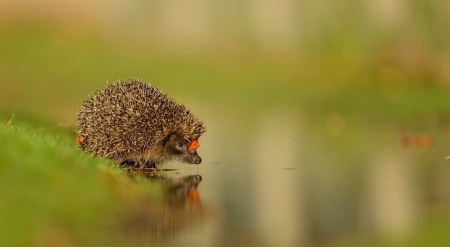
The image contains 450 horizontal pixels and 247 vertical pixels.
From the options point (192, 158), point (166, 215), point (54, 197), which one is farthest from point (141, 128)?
point (54, 197)

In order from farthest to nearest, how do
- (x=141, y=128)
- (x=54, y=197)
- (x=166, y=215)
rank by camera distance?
(x=141, y=128) → (x=166, y=215) → (x=54, y=197)

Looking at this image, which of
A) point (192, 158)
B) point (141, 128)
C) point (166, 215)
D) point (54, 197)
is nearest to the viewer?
point (54, 197)

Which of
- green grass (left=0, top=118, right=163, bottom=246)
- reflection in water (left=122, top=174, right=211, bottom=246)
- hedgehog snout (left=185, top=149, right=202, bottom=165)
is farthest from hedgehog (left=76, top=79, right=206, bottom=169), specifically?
green grass (left=0, top=118, right=163, bottom=246)

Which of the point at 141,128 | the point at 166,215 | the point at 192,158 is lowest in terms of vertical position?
the point at 166,215

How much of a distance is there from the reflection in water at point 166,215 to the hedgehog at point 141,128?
5.31 ft

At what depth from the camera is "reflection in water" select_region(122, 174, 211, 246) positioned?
29.8 ft

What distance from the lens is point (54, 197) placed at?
9398 millimetres

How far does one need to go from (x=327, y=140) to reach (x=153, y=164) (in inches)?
271

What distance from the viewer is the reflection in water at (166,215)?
9.09 m

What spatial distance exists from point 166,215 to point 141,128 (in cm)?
457

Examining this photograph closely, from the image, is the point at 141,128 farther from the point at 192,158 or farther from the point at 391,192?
the point at 391,192

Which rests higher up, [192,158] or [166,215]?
[192,158]

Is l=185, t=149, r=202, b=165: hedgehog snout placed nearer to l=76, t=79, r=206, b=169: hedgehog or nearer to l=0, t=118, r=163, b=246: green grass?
l=76, t=79, r=206, b=169: hedgehog

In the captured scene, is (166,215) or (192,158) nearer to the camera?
(166,215)
